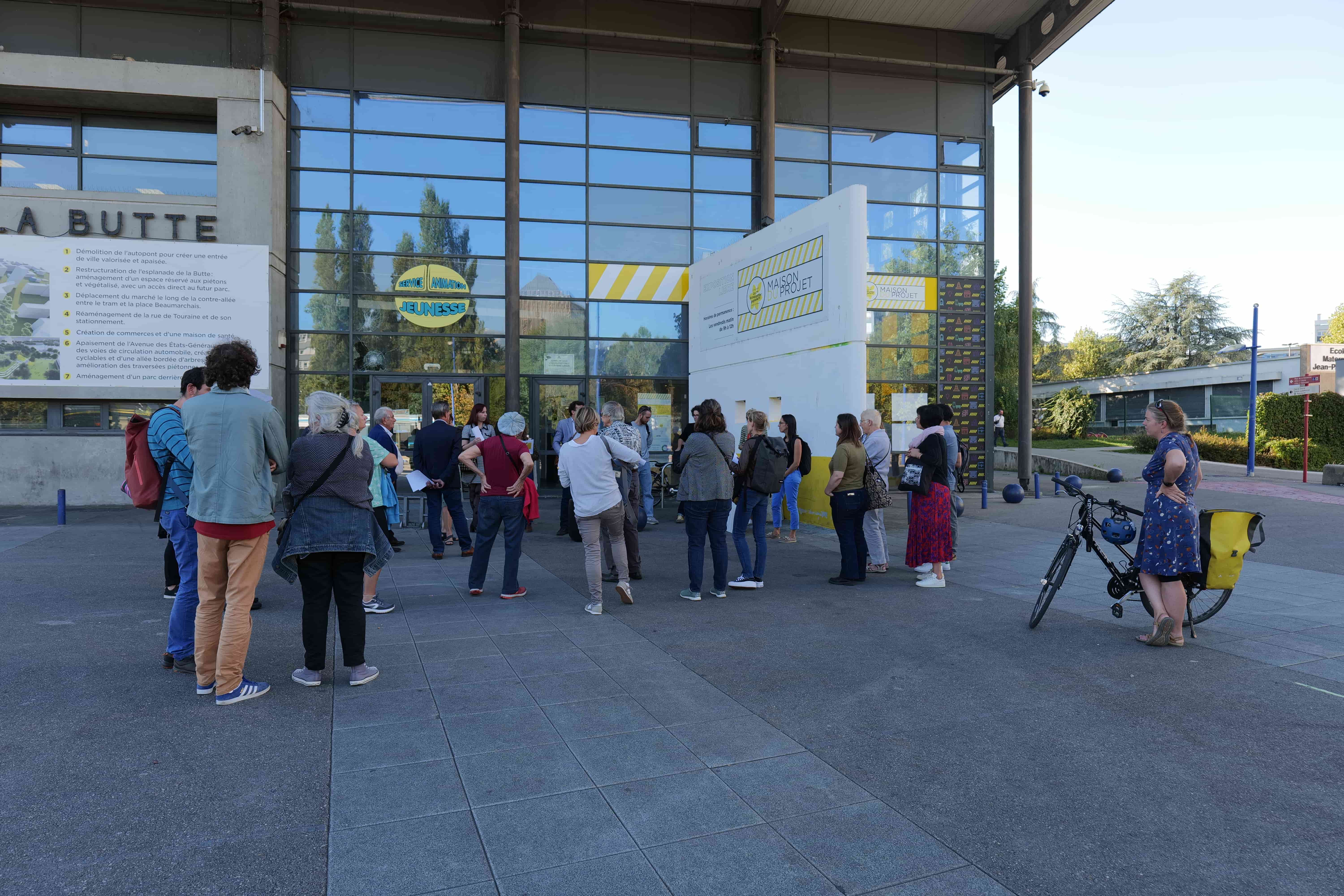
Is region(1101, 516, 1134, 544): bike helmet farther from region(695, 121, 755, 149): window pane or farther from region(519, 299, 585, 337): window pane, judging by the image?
region(695, 121, 755, 149): window pane

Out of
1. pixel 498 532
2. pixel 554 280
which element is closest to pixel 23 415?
pixel 554 280

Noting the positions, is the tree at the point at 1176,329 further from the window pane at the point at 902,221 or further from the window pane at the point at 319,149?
the window pane at the point at 319,149

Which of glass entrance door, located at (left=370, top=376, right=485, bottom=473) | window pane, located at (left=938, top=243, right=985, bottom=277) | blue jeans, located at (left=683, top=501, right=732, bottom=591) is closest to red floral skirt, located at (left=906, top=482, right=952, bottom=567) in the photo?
blue jeans, located at (left=683, top=501, right=732, bottom=591)

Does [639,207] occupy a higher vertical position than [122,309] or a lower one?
higher

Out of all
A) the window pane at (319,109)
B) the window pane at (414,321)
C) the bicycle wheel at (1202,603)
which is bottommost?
the bicycle wheel at (1202,603)

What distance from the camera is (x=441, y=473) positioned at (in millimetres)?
9633

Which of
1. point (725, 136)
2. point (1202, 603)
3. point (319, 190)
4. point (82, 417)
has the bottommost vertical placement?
point (1202, 603)

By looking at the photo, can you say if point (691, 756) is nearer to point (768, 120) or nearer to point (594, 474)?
point (594, 474)

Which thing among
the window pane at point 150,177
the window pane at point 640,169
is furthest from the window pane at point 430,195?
the window pane at point 150,177

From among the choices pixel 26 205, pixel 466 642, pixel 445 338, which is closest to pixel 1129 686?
pixel 466 642

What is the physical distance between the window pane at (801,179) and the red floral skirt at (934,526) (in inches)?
431

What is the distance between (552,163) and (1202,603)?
45.7ft

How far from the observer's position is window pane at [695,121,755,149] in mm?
17125

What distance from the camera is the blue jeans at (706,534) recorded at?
7457 millimetres
